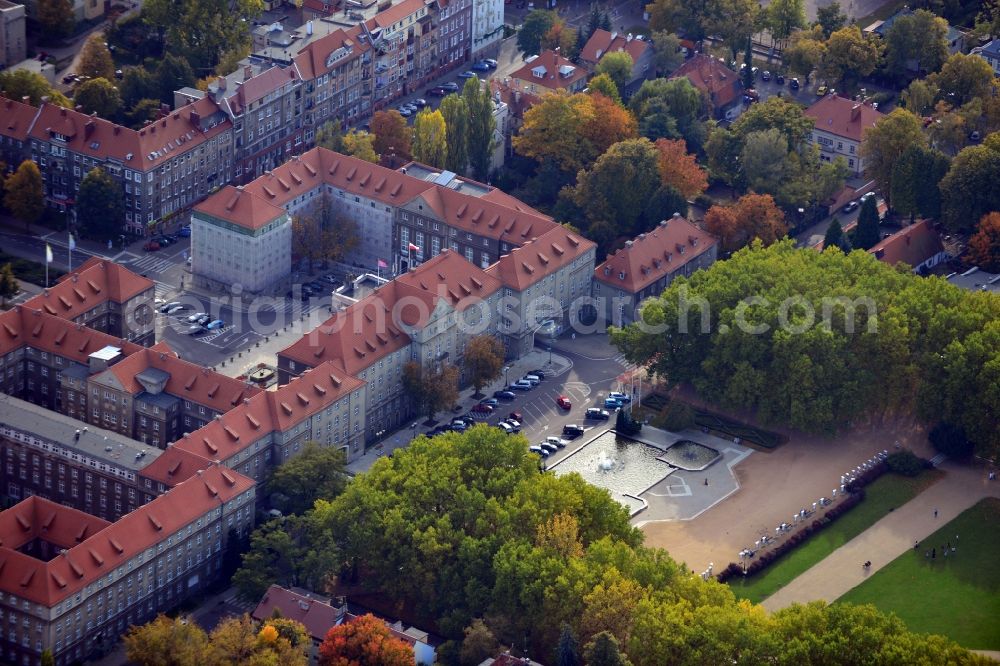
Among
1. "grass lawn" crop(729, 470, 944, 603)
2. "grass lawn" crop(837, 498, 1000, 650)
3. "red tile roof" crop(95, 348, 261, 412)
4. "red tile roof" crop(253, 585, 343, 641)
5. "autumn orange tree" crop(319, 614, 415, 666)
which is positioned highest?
"red tile roof" crop(95, 348, 261, 412)

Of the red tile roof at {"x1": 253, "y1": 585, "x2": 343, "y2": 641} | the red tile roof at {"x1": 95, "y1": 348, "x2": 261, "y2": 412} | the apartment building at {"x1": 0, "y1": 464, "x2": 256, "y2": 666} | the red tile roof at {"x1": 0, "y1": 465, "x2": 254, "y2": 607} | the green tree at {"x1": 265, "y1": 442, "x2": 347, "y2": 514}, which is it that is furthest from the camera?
the red tile roof at {"x1": 95, "y1": 348, "x2": 261, "y2": 412}

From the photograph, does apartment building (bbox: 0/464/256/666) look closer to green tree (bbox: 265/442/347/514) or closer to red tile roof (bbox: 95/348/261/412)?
green tree (bbox: 265/442/347/514)

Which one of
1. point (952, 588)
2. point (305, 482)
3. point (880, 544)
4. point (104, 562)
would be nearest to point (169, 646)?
point (104, 562)

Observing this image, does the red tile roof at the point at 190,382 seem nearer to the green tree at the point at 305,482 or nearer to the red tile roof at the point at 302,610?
the green tree at the point at 305,482

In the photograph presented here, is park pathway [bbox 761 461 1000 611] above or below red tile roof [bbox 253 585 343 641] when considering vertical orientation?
below

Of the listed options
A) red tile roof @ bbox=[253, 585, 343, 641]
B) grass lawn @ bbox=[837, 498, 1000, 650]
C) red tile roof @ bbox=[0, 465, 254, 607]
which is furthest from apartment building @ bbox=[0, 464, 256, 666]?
grass lawn @ bbox=[837, 498, 1000, 650]

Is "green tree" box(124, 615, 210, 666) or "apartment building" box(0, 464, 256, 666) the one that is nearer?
"green tree" box(124, 615, 210, 666)

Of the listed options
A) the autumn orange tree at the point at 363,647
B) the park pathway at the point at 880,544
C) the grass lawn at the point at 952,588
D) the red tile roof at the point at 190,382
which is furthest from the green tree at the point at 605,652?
the red tile roof at the point at 190,382
